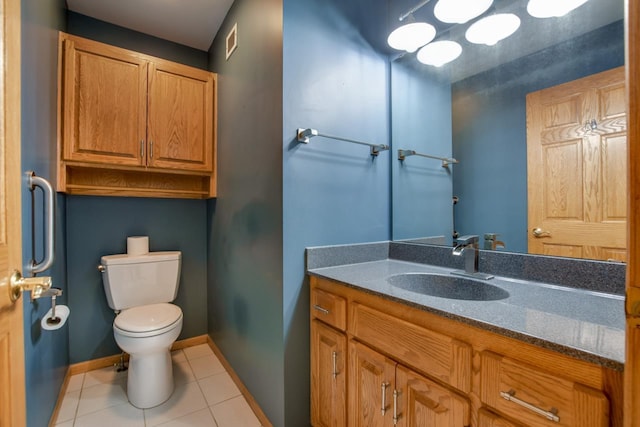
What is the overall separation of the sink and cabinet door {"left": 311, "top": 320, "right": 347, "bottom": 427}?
0.36 m

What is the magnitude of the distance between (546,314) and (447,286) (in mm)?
510

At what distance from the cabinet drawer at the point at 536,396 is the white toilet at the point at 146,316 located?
1645 mm

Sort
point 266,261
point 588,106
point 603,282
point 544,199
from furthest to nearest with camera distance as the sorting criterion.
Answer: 1. point 266,261
2. point 544,199
3. point 588,106
4. point 603,282

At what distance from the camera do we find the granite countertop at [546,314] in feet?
1.97

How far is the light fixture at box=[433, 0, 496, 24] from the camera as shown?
1278 mm

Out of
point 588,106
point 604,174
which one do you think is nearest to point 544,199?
point 604,174

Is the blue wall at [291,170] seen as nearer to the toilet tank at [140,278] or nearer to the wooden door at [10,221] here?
the toilet tank at [140,278]

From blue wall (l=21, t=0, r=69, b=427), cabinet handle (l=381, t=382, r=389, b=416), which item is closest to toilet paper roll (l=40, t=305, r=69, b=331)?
blue wall (l=21, t=0, r=69, b=427)

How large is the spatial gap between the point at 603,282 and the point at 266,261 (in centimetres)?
133

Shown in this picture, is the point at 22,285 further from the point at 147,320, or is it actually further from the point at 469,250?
the point at 469,250

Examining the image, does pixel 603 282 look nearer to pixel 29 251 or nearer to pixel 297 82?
pixel 297 82

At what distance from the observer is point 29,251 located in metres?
1.11

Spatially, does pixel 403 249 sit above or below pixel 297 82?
below

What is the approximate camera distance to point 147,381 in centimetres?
166
